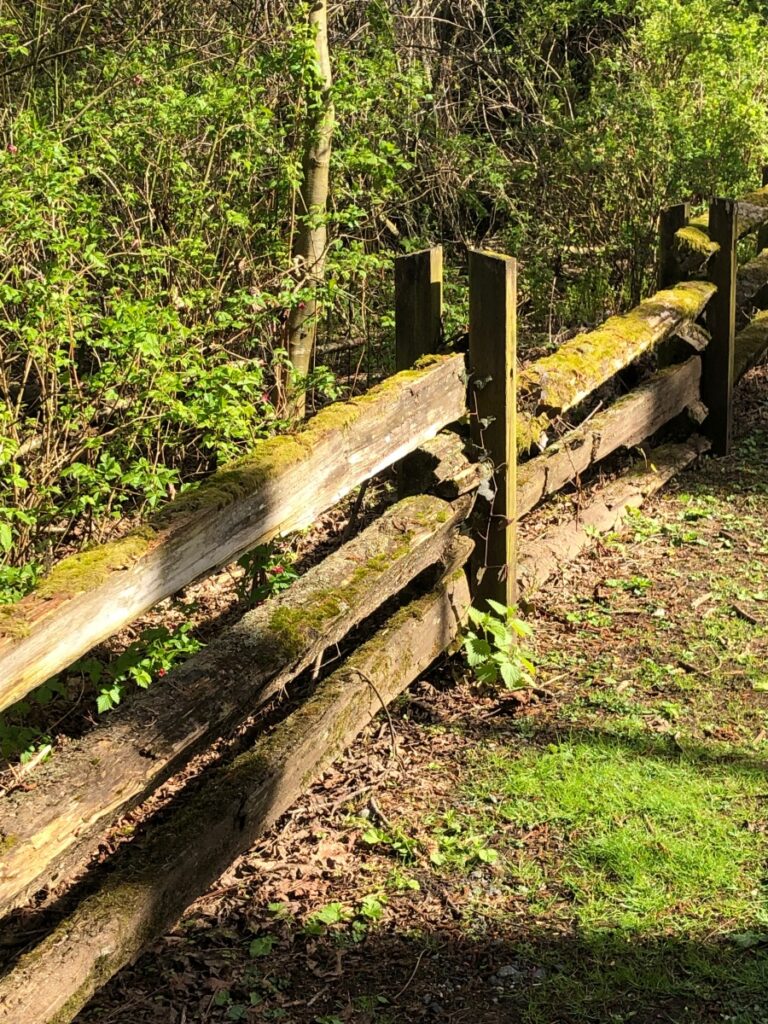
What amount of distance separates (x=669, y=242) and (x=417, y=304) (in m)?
2.93

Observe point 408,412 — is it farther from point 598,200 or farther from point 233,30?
point 598,200

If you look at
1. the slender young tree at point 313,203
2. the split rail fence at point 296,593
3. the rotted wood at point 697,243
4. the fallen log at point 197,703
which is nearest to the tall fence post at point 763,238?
the rotted wood at point 697,243

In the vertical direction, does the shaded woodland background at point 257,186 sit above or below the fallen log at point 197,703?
above

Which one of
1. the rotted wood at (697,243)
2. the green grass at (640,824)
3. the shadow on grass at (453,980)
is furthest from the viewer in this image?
the rotted wood at (697,243)

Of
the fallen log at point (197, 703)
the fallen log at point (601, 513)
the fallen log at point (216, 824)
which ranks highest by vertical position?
the fallen log at point (197, 703)

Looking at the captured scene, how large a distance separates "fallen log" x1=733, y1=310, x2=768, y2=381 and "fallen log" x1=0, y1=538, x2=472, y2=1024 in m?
3.70

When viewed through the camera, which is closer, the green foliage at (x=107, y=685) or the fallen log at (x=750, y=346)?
the green foliage at (x=107, y=685)

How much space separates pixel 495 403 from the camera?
441cm

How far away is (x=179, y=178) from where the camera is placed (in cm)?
619

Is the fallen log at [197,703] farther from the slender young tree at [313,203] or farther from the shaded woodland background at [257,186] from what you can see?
the slender young tree at [313,203]

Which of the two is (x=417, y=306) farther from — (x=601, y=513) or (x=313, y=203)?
(x=313, y=203)

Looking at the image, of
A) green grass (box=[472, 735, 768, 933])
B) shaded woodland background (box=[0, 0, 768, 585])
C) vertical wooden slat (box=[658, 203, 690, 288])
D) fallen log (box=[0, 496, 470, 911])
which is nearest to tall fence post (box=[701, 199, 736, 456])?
vertical wooden slat (box=[658, 203, 690, 288])

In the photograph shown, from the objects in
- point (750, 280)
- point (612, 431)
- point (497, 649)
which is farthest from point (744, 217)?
point (497, 649)

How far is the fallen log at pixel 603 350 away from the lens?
4938 millimetres
